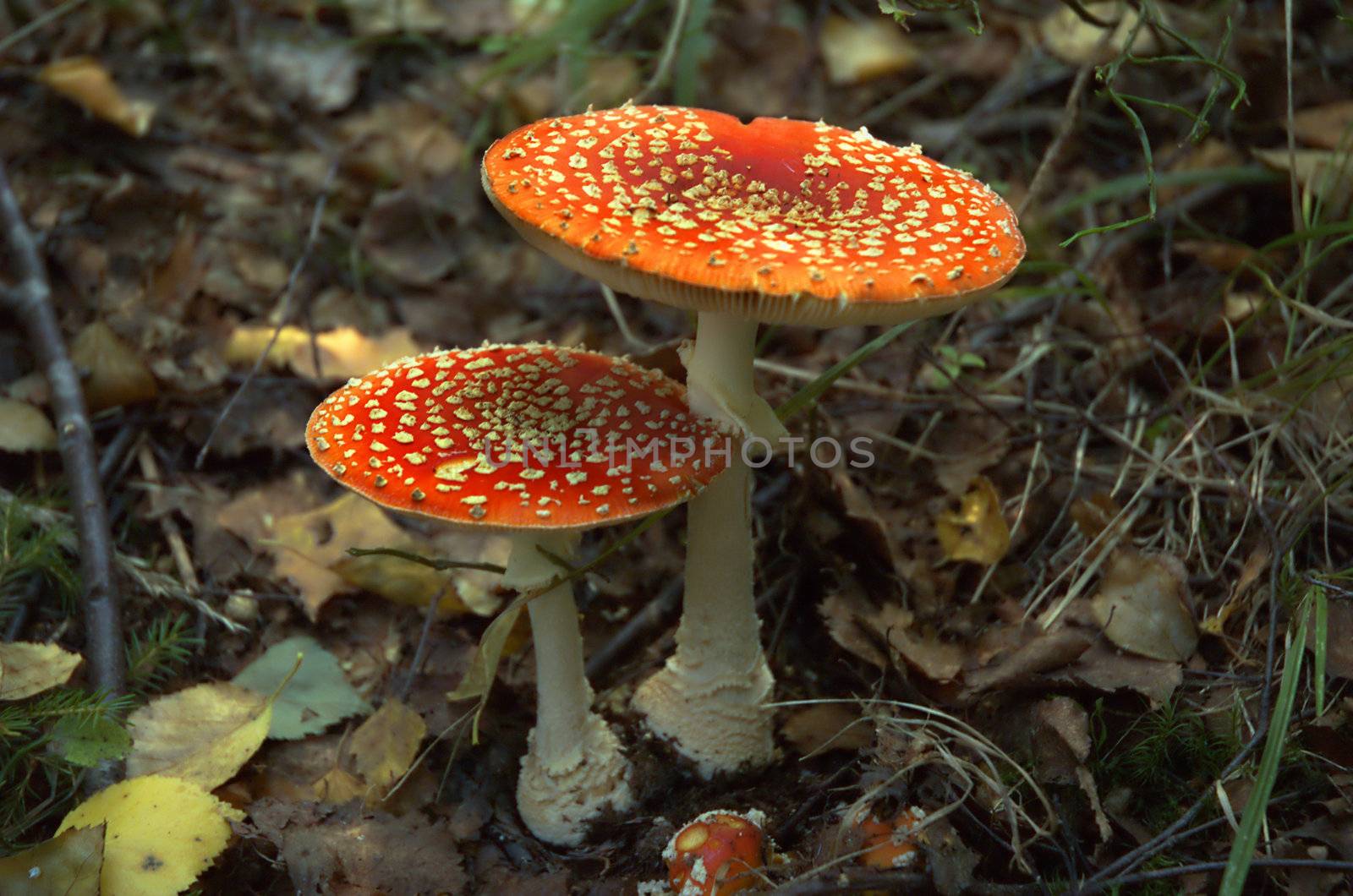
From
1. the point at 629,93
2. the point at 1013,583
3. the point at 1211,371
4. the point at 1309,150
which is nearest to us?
the point at 1013,583

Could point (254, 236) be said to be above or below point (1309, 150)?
below

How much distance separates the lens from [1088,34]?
4879 millimetres

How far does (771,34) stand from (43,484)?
382 centimetres

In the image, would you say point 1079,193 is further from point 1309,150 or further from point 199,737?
point 199,737

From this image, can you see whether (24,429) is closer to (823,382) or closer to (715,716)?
(715,716)

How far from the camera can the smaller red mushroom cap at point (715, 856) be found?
227cm

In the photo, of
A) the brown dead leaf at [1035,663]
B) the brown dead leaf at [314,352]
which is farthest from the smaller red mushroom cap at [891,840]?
the brown dead leaf at [314,352]

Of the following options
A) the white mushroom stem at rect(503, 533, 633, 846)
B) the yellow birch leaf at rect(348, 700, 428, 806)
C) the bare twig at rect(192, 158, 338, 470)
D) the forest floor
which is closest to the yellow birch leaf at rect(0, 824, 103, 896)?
the forest floor

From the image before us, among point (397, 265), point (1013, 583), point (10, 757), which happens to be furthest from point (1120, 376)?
point (10, 757)

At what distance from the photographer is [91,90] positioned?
4332 mm

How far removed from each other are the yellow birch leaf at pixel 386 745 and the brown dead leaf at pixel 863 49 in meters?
3.71

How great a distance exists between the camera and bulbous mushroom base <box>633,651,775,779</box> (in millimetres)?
2840

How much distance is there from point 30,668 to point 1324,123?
4.69 meters

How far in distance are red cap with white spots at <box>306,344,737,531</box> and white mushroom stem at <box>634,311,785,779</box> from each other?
0.43ft
